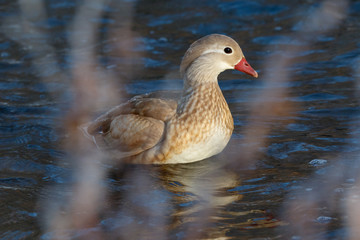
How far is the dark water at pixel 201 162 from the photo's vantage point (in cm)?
562

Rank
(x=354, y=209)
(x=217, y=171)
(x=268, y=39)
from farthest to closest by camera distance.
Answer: (x=268, y=39) → (x=217, y=171) → (x=354, y=209)

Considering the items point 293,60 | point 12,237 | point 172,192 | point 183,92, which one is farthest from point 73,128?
point 293,60

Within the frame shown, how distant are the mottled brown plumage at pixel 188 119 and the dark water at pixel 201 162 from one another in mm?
223

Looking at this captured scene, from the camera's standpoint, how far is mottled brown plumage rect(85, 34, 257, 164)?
6.89m

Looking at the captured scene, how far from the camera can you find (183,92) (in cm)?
723

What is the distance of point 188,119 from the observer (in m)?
6.94

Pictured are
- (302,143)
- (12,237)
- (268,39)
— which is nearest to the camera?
(12,237)

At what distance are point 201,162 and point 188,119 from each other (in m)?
0.55

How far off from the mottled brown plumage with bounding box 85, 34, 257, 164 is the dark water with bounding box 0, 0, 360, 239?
8.8 inches

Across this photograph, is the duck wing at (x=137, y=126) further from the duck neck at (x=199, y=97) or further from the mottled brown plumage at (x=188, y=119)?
the duck neck at (x=199, y=97)

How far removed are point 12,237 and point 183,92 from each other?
103 inches

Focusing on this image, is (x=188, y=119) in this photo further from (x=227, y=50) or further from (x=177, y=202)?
(x=177, y=202)

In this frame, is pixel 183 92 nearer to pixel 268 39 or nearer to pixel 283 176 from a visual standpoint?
pixel 283 176

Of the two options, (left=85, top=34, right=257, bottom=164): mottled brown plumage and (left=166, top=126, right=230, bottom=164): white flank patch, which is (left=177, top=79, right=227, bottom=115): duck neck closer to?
(left=85, top=34, right=257, bottom=164): mottled brown plumage
